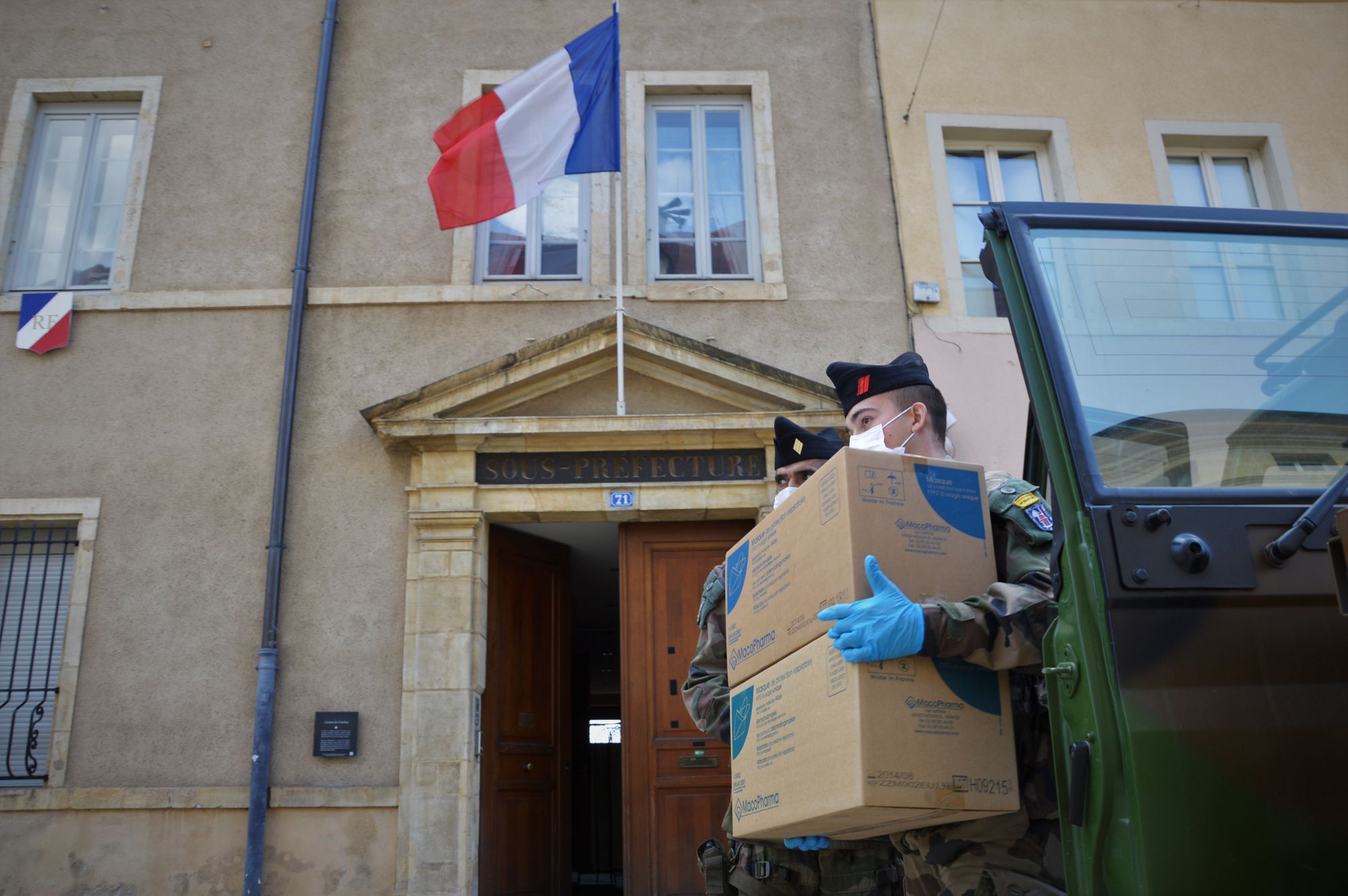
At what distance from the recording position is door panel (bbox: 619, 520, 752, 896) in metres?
6.75

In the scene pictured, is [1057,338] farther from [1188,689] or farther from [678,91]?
[678,91]

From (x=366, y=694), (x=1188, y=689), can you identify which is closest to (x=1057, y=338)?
(x=1188, y=689)

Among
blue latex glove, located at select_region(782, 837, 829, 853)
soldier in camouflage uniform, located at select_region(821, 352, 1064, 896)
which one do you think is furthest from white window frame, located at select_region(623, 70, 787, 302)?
blue latex glove, located at select_region(782, 837, 829, 853)

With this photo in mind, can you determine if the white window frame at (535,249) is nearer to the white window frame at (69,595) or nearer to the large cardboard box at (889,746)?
the white window frame at (69,595)

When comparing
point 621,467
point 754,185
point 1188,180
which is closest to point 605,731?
point 621,467

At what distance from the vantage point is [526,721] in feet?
24.6

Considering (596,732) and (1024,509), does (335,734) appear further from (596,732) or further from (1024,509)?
(596,732)

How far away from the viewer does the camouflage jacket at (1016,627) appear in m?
2.20

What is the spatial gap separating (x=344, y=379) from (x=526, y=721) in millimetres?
2582

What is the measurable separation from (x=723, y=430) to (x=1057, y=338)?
198 inches

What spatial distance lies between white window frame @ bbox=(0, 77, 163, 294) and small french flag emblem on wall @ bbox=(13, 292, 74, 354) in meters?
0.25

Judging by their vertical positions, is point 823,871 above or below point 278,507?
below

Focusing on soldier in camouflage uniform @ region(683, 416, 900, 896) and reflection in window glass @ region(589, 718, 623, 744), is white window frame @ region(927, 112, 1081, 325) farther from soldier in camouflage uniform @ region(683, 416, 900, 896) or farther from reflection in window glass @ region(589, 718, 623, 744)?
reflection in window glass @ region(589, 718, 623, 744)

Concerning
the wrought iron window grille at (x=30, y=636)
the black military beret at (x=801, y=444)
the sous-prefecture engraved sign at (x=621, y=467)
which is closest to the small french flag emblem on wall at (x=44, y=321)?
the wrought iron window grille at (x=30, y=636)
